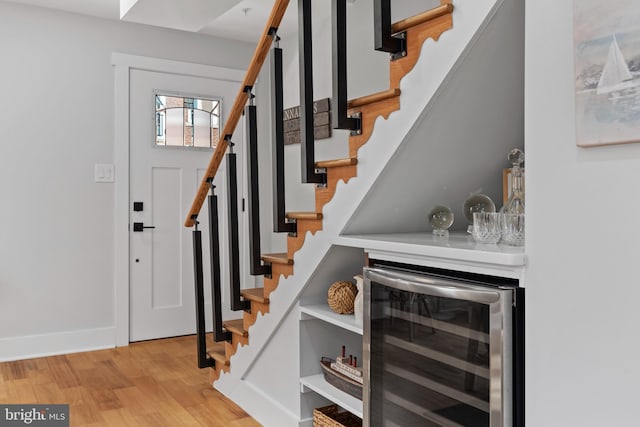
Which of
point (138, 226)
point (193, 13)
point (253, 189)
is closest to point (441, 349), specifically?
point (253, 189)

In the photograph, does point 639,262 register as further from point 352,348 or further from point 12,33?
point 12,33

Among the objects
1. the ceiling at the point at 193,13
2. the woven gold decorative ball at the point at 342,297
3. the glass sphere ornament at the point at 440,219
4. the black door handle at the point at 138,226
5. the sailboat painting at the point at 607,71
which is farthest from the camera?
the black door handle at the point at 138,226

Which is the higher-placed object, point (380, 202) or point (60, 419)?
point (380, 202)

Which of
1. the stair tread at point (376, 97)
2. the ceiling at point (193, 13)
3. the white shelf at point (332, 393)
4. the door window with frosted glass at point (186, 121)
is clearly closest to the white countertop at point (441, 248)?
the stair tread at point (376, 97)

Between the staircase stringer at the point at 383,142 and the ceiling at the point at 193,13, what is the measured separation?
1617 millimetres

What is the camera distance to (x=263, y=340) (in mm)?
2754

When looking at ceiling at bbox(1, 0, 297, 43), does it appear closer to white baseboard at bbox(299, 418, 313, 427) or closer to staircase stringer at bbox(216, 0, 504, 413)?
staircase stringer at bbox(216, 0, 504, 413)

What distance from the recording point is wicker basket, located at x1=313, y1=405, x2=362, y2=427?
7.78 ft

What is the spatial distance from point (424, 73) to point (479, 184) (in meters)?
0.68

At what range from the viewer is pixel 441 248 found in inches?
66.9

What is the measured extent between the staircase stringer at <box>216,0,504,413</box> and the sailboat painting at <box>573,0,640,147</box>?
0.37 m

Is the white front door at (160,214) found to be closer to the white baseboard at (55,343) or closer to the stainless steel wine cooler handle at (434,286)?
the white baseboard at (55,343)

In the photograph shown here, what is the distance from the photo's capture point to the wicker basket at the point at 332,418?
2371 mm

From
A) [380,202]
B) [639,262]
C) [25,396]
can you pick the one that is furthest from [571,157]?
[25,396]
